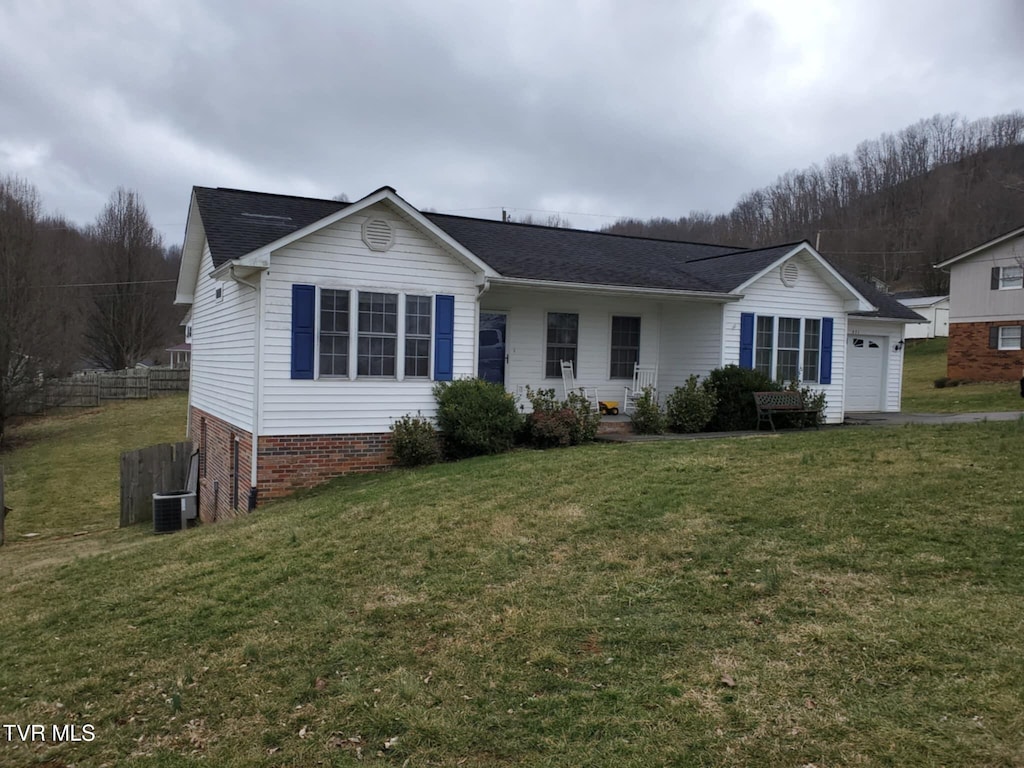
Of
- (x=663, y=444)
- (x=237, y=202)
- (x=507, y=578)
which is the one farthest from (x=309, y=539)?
(x=237, y=202)

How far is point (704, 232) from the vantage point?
4412 cm

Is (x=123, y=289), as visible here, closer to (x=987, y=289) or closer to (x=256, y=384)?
(x=256, y=384)

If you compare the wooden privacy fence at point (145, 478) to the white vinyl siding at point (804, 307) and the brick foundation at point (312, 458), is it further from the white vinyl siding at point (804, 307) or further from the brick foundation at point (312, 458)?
the white vinyl siding at point (804, 307)

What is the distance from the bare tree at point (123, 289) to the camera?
42.7 metres

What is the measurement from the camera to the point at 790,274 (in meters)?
15.4

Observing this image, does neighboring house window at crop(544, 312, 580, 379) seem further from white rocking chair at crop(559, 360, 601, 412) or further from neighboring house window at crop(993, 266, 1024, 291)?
neighboring house window at crop(993, 266, 1024, 291)

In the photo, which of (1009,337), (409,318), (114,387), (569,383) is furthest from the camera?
(114,387)

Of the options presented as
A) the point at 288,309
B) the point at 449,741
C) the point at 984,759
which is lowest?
the point at 449,741

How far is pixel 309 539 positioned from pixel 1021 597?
6.05 metres

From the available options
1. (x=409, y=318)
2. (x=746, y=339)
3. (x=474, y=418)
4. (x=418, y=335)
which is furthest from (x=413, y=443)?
(x=746, y=339)

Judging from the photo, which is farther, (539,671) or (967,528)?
(967,528)

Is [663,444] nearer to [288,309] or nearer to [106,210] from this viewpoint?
[288,309]

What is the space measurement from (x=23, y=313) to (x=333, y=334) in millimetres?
20230

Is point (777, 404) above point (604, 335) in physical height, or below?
below
